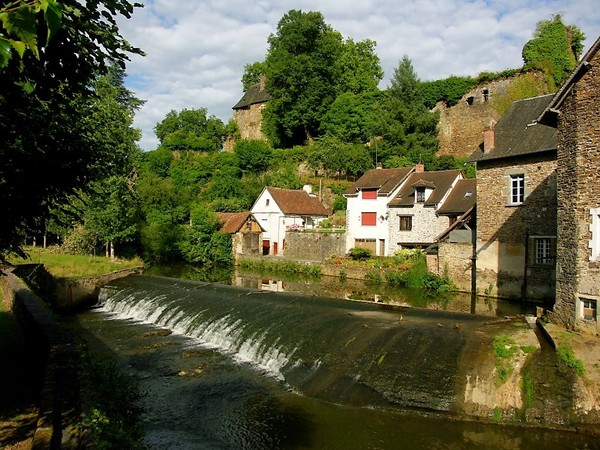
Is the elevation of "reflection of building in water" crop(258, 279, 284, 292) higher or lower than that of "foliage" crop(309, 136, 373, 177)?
lower

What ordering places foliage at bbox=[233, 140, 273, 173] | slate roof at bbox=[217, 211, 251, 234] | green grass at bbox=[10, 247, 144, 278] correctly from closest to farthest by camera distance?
green grass at bbox=[10, 247, 144, 278] → slate roof at bbox=[217, 211, 251, 234] → foliage at bbox=[233, 140, 273, 173]

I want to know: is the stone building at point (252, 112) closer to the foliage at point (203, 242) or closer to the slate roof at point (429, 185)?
the foliage at point (203, 242)

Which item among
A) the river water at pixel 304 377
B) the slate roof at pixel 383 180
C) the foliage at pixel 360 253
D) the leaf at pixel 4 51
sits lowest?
the river water at pixel 304 377

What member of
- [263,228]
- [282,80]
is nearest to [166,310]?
[263,228]

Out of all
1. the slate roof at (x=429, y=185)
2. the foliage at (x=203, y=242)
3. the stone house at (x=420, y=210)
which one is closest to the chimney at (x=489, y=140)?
the stone house at (x=420, y=210)

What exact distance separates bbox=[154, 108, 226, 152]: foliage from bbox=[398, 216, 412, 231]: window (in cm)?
3317

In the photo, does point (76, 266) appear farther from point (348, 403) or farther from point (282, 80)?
point (282, 80)

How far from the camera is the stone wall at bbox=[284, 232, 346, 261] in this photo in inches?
1382

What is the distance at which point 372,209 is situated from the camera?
34250 mm

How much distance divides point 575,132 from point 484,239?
478 inches

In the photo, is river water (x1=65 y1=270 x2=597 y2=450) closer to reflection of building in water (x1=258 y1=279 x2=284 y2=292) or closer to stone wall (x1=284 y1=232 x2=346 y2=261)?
reflection of building in water (x1=258 y1=279 x2=284 y2=292)

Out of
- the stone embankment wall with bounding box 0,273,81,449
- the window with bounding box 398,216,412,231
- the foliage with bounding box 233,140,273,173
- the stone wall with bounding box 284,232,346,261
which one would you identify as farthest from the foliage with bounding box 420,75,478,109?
the stone embankment wall with bounding box 0,273,81,449

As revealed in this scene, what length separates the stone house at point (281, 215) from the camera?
132 ft

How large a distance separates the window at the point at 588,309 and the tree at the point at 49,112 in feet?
34.6
